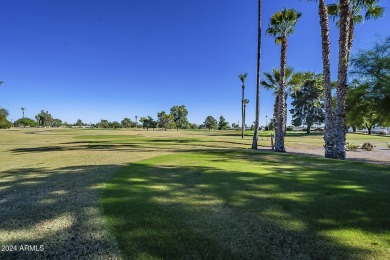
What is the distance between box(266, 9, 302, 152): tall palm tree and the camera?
20864 millimetres

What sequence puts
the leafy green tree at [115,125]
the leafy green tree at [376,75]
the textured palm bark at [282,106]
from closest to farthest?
the leafy green tree at [376,75]
the textured palm bark at [282,106]
the leafy green tree at [115,125]

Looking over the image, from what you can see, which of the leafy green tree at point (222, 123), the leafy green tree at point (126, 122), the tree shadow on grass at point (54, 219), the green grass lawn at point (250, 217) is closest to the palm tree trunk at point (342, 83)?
the green grass lawn at point (250, 217)

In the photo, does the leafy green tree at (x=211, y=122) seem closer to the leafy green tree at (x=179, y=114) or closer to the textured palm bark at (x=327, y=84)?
the leafy green tree at (x=179, y=114)

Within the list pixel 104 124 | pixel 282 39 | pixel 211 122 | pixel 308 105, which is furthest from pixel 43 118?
pixel 282 39

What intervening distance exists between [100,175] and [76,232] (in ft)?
14.2

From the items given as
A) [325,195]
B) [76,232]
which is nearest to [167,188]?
[76,232]

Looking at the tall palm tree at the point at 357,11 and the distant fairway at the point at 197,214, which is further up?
the tall palm tree at the point at 357,11

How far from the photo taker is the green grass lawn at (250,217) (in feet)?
12.7

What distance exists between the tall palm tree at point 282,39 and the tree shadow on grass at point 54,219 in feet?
53.2

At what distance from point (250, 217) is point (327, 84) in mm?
Result: 13787

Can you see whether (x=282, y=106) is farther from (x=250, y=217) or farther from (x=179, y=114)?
(x=179, y=114)

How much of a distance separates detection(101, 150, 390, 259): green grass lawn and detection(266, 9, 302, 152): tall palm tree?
13.2 m

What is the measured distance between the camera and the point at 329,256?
371 cm

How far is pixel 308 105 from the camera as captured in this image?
234 ft
